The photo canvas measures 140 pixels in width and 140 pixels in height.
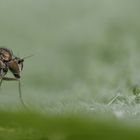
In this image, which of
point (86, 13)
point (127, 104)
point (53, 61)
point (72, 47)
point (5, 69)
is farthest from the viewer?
point (86, 13)

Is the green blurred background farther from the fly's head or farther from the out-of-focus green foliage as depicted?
the out-of-focus green foliage

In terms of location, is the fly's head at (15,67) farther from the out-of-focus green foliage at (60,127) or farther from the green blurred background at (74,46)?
the out-of-focus green foliage at (60,127)

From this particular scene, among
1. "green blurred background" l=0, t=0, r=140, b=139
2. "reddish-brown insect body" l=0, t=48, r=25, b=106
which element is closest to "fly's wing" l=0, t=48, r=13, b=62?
"reddish-brown insect body" l=0, t=48, r=25, b=106

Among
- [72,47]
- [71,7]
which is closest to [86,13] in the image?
[71,7]

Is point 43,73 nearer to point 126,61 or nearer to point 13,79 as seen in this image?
point 13,79

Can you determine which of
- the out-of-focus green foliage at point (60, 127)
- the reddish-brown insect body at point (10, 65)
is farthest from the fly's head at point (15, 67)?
the out-of-focus green foliage at point (60, 127)

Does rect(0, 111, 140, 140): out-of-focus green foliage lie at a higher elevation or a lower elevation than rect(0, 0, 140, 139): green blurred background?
lower

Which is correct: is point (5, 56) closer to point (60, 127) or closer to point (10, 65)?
point (10, 65)

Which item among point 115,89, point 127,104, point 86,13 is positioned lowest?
point 127,104
